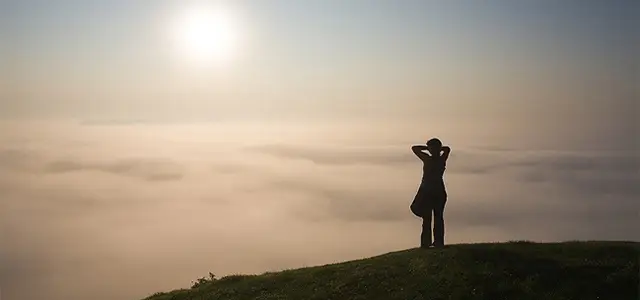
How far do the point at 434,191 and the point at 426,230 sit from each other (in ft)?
6.22

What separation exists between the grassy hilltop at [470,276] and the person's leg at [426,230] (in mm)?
753

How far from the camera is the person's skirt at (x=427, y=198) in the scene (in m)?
28.6

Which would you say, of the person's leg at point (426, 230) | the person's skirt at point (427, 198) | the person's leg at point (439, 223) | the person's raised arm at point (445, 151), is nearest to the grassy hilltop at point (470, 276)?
the person's leg at point (426, 230)

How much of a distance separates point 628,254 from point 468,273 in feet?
22.4

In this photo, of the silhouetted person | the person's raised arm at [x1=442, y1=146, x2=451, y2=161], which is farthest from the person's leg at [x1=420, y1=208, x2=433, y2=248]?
the person's raised arm at [x1=442, y1=146, x2=451, y2=161]

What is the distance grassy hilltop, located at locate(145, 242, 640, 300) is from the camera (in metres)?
23.4

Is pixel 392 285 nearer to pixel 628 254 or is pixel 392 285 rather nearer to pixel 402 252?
pixel 402 252

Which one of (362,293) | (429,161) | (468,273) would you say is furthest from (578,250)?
(362,293)

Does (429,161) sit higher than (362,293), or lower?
higher

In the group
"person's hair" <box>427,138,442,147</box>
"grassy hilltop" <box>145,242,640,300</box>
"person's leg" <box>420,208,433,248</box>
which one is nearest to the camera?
"grassy hilltop" <box>145,242,640,300</box>

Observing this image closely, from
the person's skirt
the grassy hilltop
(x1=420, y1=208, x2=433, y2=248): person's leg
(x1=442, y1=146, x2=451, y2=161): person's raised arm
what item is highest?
(x1=442, y1=146, x2=451, y2=161): person's raised arm

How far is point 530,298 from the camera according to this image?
22.7 metres

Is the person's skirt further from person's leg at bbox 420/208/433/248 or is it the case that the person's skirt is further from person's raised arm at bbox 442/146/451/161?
person's raised arm at bbox 442/146/451/161

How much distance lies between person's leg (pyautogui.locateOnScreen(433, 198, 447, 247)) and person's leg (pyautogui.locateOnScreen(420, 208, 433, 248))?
0.76ft
